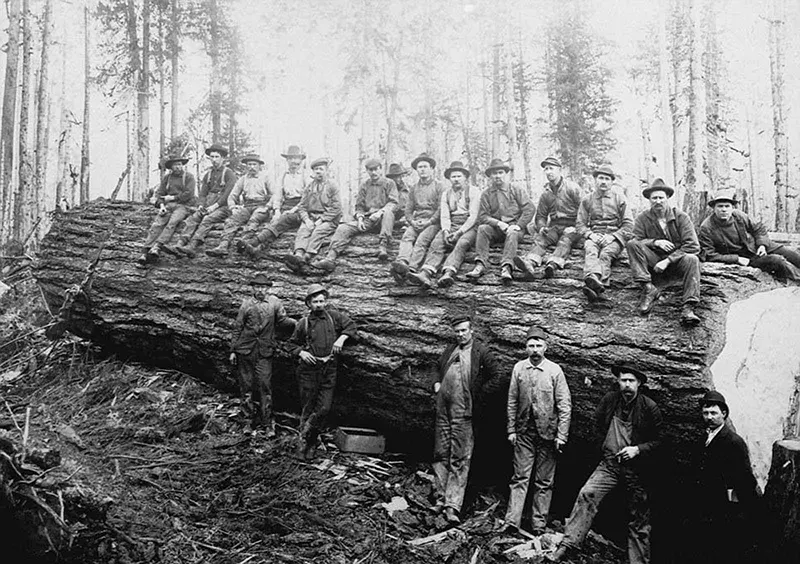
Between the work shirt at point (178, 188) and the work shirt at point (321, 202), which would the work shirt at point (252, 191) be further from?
the work shirt at point (321, 202)

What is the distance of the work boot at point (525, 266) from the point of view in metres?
6.16

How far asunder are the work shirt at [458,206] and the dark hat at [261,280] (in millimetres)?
2537

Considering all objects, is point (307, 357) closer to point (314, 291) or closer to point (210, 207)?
point (314, 291)

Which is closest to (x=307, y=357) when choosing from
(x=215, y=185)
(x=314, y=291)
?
(x=314, y=291)

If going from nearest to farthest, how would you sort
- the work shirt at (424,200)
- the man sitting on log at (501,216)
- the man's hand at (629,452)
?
1. the man's hand at (629,452)
2. the man sitting on log at (501,216)
3. the work shirt at (424,200)

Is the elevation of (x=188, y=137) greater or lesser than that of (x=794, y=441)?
greater

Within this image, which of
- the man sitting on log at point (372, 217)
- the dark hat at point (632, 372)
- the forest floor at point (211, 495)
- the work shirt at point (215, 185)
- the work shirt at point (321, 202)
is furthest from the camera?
the work shirt at point (215, 185)

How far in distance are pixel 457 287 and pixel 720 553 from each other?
3.49m

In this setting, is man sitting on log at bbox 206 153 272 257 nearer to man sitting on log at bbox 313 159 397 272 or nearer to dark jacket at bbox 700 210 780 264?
man sitting on log at bbox 313 159 397 272

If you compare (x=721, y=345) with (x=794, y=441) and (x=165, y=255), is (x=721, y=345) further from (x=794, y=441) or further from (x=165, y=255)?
(x=165, y=255)

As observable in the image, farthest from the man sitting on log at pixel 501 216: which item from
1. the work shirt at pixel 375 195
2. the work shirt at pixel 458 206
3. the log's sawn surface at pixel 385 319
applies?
the work shirt at pixel 375 195

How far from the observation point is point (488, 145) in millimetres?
26031

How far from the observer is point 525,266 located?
244 inches

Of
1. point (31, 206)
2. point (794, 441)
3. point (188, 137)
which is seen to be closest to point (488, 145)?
point (188, 137)
